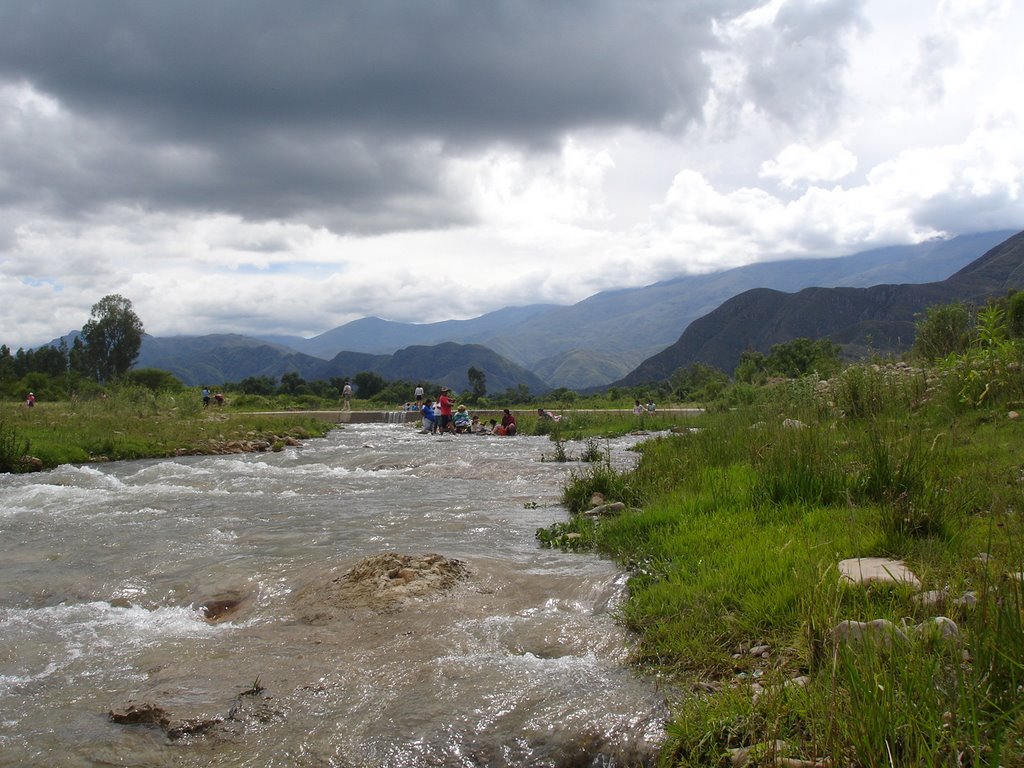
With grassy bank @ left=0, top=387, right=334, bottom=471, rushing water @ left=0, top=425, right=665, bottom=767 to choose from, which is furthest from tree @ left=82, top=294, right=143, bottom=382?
rushing water @ left=0, top=425, right=665, bottom=767

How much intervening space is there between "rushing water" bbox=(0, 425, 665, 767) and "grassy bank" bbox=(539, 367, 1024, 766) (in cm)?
43

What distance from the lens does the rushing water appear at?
373cm

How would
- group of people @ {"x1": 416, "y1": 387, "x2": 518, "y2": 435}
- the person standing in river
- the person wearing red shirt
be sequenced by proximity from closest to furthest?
the person wearing red shirt < the person standing in river < group of people @ {"x1": 416, "y1": 387, "x2": 518, "y2": 435}

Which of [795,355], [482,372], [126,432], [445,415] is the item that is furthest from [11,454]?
[482,372]

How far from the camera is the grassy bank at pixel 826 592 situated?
264 centimetres

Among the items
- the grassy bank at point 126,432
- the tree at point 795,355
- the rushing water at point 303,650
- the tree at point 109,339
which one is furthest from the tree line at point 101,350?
the rushing water at point 303,650

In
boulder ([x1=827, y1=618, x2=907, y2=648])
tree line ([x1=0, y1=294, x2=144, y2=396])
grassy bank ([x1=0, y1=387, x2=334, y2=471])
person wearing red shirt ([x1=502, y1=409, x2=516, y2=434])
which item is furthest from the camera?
tree line ([x1=0, y1=294, x2=144, y2=396])

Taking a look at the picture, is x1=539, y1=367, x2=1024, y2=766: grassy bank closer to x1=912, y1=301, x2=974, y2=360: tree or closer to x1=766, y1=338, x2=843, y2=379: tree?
x1=912, y1=301, x2=974, y2=360: tree

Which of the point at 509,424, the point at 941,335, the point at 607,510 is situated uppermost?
the point at 941,335

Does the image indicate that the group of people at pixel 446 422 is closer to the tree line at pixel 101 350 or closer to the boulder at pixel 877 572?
the boulder at pixel 877 572

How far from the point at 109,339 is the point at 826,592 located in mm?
127650

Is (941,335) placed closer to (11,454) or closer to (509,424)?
(509,424)

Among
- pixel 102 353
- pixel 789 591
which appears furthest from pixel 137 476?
pixel 102 353

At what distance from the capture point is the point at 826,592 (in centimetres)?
409
